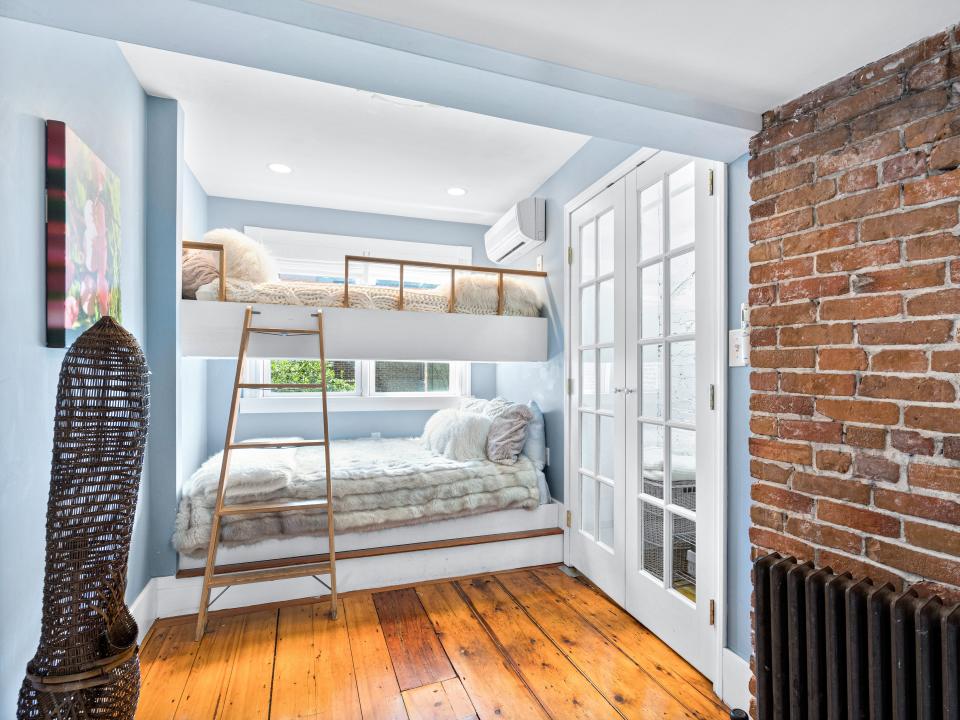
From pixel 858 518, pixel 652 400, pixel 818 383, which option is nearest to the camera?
pixel 858 518

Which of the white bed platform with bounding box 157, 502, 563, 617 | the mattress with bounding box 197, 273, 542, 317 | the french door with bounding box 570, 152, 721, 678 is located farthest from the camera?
the mattress with bounding box 197, 273, 542, 317

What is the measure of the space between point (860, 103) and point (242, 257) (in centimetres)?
275

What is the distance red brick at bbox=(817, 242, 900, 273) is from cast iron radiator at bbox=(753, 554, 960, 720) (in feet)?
2.69

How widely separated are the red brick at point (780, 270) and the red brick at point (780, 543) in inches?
31.9

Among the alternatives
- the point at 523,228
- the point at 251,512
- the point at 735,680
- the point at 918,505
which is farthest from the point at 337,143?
the point at 735,680

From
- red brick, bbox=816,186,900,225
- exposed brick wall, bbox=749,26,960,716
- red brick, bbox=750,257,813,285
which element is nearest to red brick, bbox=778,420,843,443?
exposed brick wall, bbox=749,26,960,716

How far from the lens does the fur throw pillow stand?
263 centimetres

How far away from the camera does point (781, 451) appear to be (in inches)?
61.9

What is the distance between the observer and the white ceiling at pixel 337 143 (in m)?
2.30

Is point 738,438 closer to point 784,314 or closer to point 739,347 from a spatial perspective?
point 739,347

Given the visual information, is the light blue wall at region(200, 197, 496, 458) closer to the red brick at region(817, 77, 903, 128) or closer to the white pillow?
the white pillow

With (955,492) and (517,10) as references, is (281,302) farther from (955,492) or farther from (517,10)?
(955,492)

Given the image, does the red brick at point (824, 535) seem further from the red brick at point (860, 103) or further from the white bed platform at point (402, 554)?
the white bed platform at point (402, 554)

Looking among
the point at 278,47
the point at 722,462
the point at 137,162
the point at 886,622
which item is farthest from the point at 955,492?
the point at 137,162
